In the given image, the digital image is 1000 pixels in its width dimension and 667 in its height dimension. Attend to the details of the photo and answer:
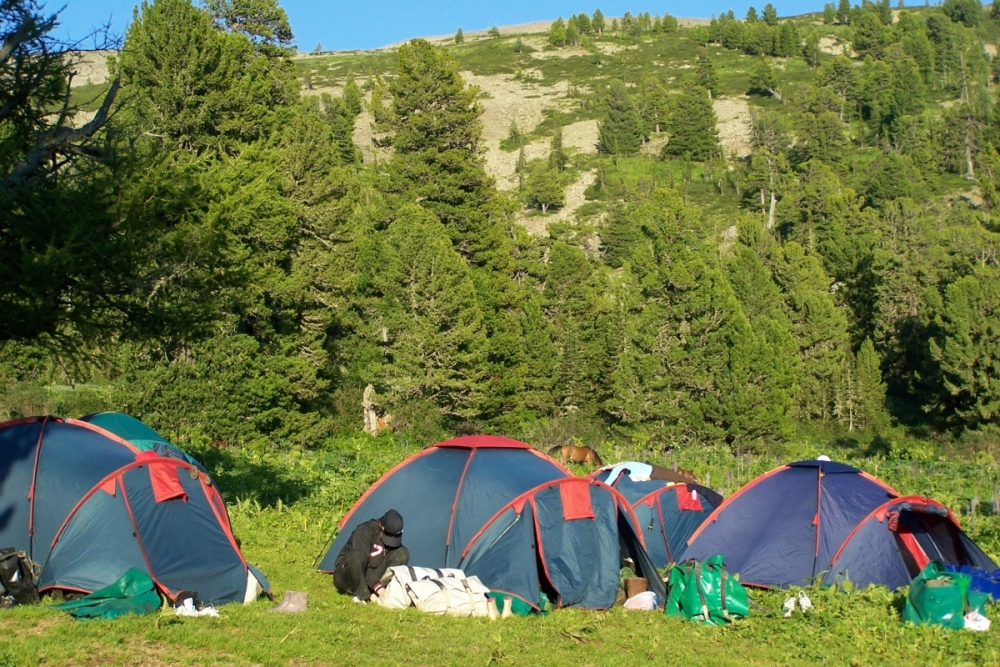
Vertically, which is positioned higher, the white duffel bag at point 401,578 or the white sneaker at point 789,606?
the white duffel bag at point 401,578

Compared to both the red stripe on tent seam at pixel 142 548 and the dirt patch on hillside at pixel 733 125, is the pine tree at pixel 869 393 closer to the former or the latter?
the red stripe on tent seam at pixel 142 548

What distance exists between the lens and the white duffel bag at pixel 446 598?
9.34 m

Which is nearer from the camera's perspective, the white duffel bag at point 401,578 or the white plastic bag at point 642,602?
the white duffel bag at point 401,578

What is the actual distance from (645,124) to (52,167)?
105944 mm

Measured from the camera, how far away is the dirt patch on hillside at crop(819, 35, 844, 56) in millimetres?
150375

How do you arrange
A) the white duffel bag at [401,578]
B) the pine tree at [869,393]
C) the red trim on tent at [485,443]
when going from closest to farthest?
the white duffel bag at [401,578], the red trim on tent at [485,443], the pine tree at [869,393]

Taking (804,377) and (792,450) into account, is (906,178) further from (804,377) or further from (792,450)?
(792,450)

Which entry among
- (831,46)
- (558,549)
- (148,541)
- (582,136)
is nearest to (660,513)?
(558,549)

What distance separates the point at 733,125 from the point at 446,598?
11181 cm

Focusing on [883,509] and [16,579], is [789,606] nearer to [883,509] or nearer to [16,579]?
[883,509]

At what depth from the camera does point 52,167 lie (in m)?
10.1

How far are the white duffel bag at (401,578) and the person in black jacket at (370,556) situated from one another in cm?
13

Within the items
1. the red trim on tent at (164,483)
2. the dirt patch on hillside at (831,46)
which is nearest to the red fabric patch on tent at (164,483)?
the red trim on tent at (164,483)

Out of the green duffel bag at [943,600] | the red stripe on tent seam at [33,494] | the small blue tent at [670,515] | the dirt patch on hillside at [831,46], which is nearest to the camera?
the green duffel bag at [943,600]
